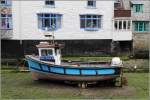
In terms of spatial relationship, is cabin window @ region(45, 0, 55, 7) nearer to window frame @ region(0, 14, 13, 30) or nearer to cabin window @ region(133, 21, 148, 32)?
window frame @ region(0, 14, 13, 30)

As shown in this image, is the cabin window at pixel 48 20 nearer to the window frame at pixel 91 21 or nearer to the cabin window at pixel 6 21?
the window frame at pixel 91 21

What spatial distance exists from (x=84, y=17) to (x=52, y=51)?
685 inches

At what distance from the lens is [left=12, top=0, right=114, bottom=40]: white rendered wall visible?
123 feet

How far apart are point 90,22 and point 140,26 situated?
5563 millimetres

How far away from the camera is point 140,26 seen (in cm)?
4144

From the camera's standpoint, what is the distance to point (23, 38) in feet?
124

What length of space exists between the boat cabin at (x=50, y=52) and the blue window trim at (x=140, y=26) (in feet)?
69.0

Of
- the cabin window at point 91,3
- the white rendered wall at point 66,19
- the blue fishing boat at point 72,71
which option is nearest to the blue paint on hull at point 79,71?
the blue fishing boat at point 72,71

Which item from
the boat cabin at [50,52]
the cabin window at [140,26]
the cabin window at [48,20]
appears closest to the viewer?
the boat cabin at [50,52]

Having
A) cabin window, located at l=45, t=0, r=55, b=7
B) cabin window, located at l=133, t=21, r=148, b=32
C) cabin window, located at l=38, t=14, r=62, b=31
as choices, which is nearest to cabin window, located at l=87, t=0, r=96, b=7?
cabin window, located at l=38, t=14, r=62, b=31

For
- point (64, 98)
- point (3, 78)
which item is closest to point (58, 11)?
point (3, 78)

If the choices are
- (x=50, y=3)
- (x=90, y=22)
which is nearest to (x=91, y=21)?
(x=90, y=22)

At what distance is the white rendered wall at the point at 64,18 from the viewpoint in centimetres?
3738

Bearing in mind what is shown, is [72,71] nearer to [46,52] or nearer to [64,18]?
[46,52]
